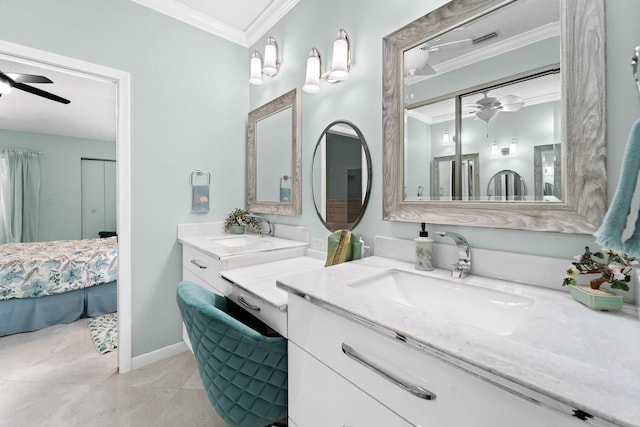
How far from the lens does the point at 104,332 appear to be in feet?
8.32

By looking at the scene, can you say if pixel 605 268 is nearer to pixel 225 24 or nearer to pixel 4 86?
pixel 225 24

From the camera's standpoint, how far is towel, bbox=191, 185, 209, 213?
2.28 meters

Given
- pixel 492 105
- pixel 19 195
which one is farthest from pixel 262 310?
pixel 19 195

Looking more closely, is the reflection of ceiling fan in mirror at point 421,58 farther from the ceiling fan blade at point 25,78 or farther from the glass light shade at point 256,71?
the ceiling fan blade at point 25,78

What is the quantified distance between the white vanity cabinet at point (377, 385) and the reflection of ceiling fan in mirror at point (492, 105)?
92 centimetres

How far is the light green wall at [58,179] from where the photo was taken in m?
4.47

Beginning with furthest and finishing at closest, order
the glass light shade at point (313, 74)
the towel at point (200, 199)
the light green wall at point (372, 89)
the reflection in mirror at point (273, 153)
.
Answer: the towel at point (200, 199)
the reflection in mirror at point (273, 153)
the glass light shade at point (313, 74)
the light green wall at point (372, 89)

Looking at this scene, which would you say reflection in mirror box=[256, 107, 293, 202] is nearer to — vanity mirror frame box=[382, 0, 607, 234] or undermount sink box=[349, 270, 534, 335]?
undermount sink box=[349, 270, 534, 335]

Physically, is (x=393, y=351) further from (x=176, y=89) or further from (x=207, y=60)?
(x=207, y=60)

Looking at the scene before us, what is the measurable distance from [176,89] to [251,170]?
81cm

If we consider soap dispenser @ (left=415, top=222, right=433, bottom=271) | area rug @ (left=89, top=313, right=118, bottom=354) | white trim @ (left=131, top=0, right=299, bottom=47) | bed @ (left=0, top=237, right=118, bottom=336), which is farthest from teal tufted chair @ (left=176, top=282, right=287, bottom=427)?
bed @ (left=0, top=237, right=118, bottom=336)

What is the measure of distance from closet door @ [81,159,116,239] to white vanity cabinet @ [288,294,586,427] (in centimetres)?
520

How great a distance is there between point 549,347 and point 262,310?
910 millimetres

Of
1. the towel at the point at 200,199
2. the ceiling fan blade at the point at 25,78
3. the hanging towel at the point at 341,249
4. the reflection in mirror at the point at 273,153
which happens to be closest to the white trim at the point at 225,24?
the reflection in mirror at the point at 273,153
